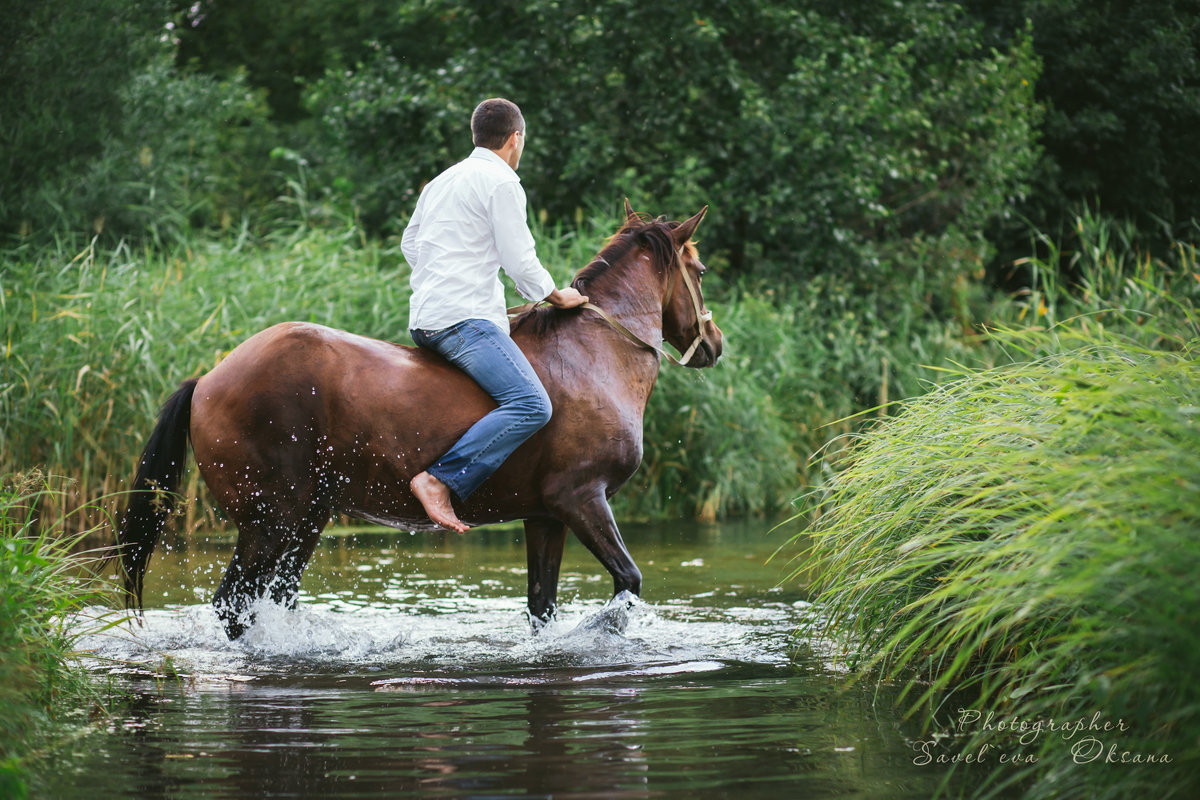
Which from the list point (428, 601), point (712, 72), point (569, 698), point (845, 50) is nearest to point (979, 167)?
point (845, 50)

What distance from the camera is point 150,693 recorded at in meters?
4.83

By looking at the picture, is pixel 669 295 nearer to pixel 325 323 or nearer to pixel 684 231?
pixel 684 231

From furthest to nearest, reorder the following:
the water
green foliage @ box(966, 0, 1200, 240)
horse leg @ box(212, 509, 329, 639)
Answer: green foliage @ box(966, 0, 1200, 240)
horse leg @ box(212, 509, 329, 639)
the water

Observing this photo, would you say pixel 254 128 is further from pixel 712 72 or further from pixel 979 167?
pixel 979 167

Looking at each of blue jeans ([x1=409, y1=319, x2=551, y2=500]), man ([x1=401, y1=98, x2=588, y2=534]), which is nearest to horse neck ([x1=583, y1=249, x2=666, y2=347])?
man ([x1=401, y1=98, x2=588, y2=534])

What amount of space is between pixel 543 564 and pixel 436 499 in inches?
33.5

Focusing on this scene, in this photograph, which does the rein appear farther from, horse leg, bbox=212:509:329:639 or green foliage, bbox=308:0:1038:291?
green foliage, bbox=308:0:1038:291

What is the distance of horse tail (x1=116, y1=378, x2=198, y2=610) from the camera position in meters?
5.80

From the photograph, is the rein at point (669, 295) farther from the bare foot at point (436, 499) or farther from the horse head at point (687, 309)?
the bare foot at point (436, 499)

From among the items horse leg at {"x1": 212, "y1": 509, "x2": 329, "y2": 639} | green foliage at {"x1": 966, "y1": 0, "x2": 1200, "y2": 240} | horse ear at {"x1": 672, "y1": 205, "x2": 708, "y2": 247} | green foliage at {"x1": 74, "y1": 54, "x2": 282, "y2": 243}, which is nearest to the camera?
horse leg at {"x1": 212, "y1": 509, "x2": 329, "y2": 639}

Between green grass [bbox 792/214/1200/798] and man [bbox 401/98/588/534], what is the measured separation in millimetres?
1554

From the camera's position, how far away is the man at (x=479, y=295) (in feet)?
18.4

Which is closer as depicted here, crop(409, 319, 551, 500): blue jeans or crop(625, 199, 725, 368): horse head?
crop(409, 319, 551, 500): blue jeans

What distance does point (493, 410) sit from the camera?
223 inches
